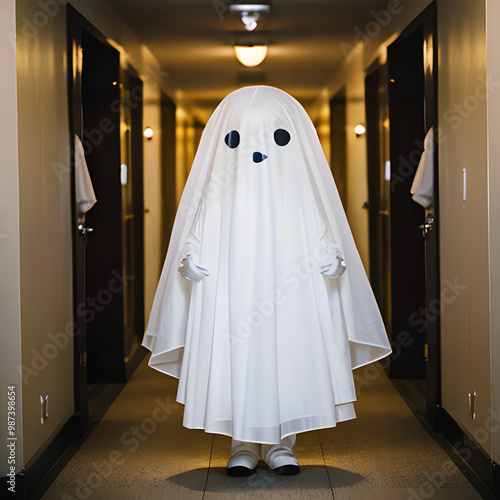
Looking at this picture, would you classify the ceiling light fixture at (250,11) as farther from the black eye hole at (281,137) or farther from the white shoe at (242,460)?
the white shoe at (242,460)

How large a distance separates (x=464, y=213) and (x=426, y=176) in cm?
54

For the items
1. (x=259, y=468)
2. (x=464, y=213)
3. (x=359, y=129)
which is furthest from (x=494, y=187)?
(x=359, y=129)

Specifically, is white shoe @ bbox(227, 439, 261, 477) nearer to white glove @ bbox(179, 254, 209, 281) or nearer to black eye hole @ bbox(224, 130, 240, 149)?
white glove @ bbox(179, 254, 209, 281)

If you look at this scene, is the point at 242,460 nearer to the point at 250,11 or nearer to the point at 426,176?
the point at 426,176

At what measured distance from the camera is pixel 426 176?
3.28m

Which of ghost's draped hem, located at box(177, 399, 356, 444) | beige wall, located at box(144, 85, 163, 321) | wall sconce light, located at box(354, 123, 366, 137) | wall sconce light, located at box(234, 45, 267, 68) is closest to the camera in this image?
ghost's draped hem, located at box(177, 399, 356, 444)

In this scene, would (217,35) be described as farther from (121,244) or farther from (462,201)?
(462,201)

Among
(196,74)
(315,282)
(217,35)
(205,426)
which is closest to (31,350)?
(205,426)

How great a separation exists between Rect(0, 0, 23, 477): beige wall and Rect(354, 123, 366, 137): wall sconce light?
10.4 ft

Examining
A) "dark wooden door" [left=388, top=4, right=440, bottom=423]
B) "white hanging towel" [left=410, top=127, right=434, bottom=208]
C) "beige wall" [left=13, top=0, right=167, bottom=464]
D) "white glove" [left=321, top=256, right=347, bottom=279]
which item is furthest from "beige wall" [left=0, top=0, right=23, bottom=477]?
"dark wooden door" [left=388, top=4, right=440, bottom=423]

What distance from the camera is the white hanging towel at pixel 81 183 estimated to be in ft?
10.6

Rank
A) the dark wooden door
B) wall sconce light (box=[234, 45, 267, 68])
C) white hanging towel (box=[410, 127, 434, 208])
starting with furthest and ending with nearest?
wall sconce light (box=[234, 45, 267, 68]), the dark wooden door, white hanging towel (box=[410, 127, 434, 208])

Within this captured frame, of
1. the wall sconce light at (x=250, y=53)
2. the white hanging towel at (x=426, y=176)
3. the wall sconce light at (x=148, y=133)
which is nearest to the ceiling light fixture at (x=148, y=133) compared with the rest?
the wall sconce light at (x=148, y=133)

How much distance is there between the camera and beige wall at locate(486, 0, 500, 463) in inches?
95.6
